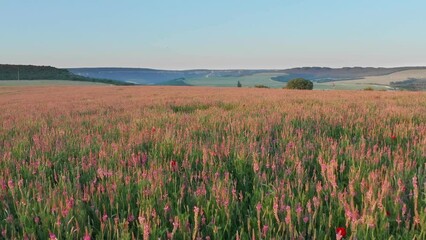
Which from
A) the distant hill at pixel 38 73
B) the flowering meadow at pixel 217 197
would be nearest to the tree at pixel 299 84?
the distant hill at pixel 38 73

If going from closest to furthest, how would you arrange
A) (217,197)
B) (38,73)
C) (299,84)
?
(217,197) → (299,84) → (38,73)

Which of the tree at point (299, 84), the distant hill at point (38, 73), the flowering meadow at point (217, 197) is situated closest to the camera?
the flowering meadow at point (217, 197)

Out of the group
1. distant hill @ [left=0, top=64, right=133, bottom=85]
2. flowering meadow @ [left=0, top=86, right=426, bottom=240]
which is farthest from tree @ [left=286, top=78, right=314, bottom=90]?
flowering meadow @ [left=0, top=86, right=426, bottom=240]

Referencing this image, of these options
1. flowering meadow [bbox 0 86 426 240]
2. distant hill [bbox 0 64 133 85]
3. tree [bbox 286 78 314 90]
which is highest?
distant hill [bbox 0 64 133 85]

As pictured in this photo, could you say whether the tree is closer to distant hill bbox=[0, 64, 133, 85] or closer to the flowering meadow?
distant hill bbox=[0, 64, 133, 85]

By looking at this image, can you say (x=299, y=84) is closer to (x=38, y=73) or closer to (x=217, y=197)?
(x=217, y=197)

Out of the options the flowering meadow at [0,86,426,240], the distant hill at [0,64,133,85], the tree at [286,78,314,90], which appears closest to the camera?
the flowering meadow at [0,86,426,240]

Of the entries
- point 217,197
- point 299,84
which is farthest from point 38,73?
point 217,197

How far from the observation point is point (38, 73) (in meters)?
123

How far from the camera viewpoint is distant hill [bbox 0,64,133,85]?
371ft

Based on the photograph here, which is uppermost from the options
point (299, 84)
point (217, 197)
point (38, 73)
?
point (38, 73)

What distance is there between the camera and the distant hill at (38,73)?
113 metres

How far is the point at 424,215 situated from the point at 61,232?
76.3 inches

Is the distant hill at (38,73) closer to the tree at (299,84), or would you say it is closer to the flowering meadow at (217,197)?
the tree at (299,84)
